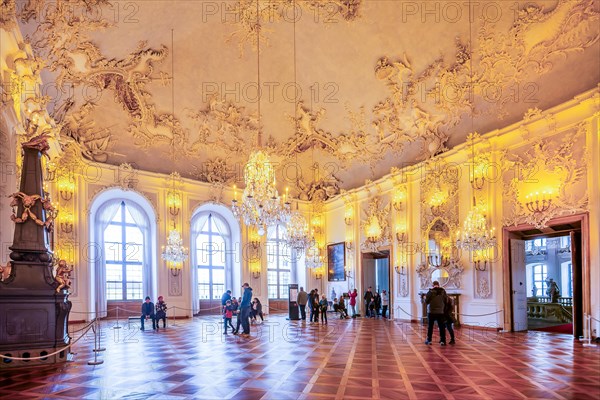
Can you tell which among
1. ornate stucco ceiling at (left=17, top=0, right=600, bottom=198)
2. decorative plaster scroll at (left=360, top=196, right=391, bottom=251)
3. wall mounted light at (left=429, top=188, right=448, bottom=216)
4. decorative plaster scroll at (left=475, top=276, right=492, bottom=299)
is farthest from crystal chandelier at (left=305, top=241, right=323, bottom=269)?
decorative plaster scroll at (left=475, top=276, right=492, bottom=299)

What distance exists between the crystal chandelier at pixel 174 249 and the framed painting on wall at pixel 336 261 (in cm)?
656

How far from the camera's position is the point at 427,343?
9508 mm

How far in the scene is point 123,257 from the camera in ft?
57.2

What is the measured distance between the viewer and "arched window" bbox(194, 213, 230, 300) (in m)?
19.4

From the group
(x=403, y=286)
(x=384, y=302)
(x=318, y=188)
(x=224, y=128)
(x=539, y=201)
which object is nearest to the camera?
(x=539, y=201)

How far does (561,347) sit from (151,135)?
528 inches

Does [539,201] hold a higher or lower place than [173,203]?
lower

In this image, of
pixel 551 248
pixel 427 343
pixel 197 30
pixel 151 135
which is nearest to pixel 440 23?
pixel 197 30

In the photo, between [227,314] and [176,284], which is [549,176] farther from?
[176,284]

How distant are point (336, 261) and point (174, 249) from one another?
23.5 ft

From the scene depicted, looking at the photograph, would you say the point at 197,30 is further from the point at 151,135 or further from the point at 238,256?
the point at 238,256

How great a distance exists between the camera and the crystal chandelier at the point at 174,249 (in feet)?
52.6

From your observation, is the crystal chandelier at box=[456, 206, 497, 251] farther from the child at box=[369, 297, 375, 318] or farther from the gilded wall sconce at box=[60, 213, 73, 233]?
the gilded wall sconce at box=[60, 213, 73, 233]

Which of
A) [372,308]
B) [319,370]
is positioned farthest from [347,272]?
[319,370]
